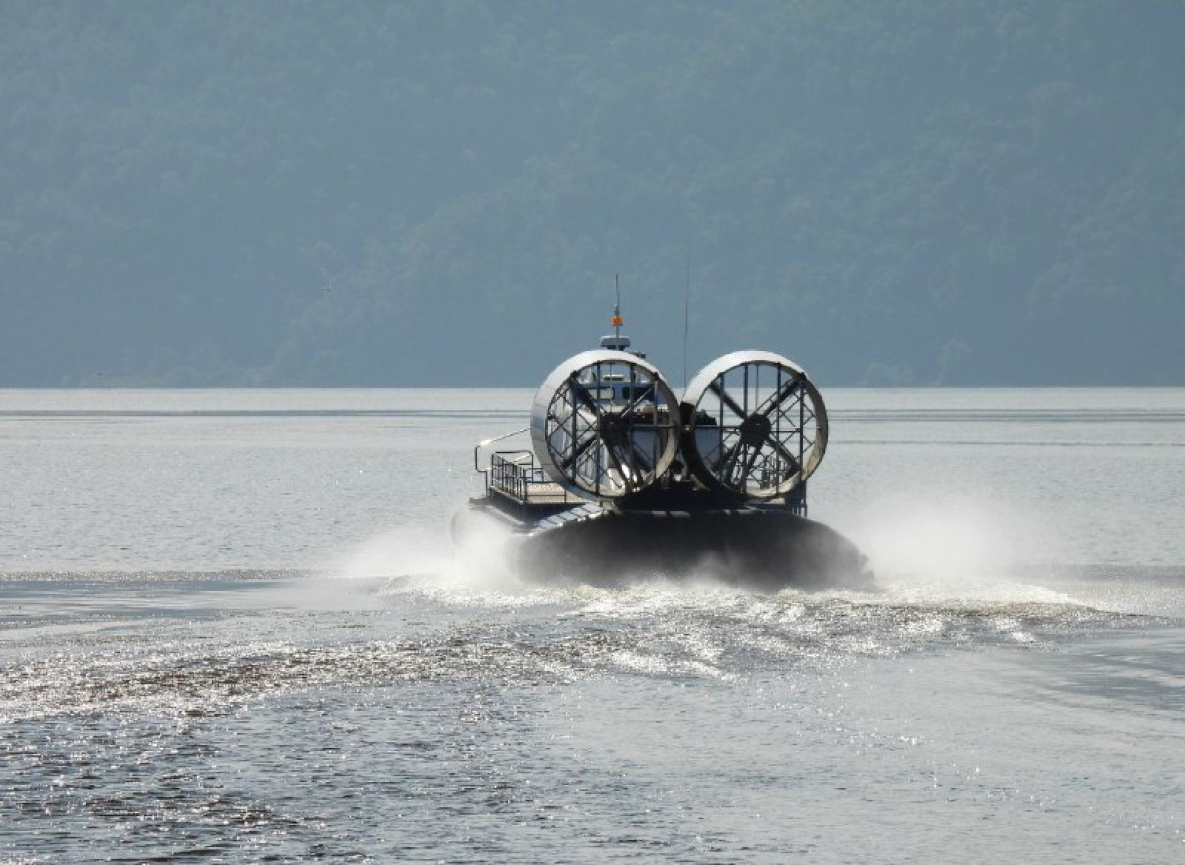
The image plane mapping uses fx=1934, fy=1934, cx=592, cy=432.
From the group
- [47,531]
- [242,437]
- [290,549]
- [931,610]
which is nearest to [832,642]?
[931,610]

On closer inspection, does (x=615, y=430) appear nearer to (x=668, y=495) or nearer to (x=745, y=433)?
(x=668, y=495)

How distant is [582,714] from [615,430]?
753 inches

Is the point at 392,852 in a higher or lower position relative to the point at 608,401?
lower

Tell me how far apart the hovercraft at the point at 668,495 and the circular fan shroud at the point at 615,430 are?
0.13ft

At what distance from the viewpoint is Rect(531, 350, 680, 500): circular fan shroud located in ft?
151

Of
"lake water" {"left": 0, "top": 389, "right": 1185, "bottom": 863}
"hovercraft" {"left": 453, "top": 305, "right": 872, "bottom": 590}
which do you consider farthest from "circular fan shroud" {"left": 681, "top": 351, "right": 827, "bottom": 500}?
"lake water" {"left": 0, "top": 389, "right": 1185, "bottom": 863}

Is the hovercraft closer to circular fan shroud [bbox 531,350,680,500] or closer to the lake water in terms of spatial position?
circular fan shroud [bbox 531,350,680,500]

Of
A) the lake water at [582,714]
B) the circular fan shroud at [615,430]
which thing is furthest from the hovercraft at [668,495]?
the lake water at [582,714]

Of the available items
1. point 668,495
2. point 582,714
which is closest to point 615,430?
point 668,495

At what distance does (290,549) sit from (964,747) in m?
39.1

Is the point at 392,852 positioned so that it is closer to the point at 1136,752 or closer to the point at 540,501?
the point at 1136,752

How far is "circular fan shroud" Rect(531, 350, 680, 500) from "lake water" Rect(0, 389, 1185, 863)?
316cm

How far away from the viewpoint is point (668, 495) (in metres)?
45.8

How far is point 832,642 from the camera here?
35.1 m
